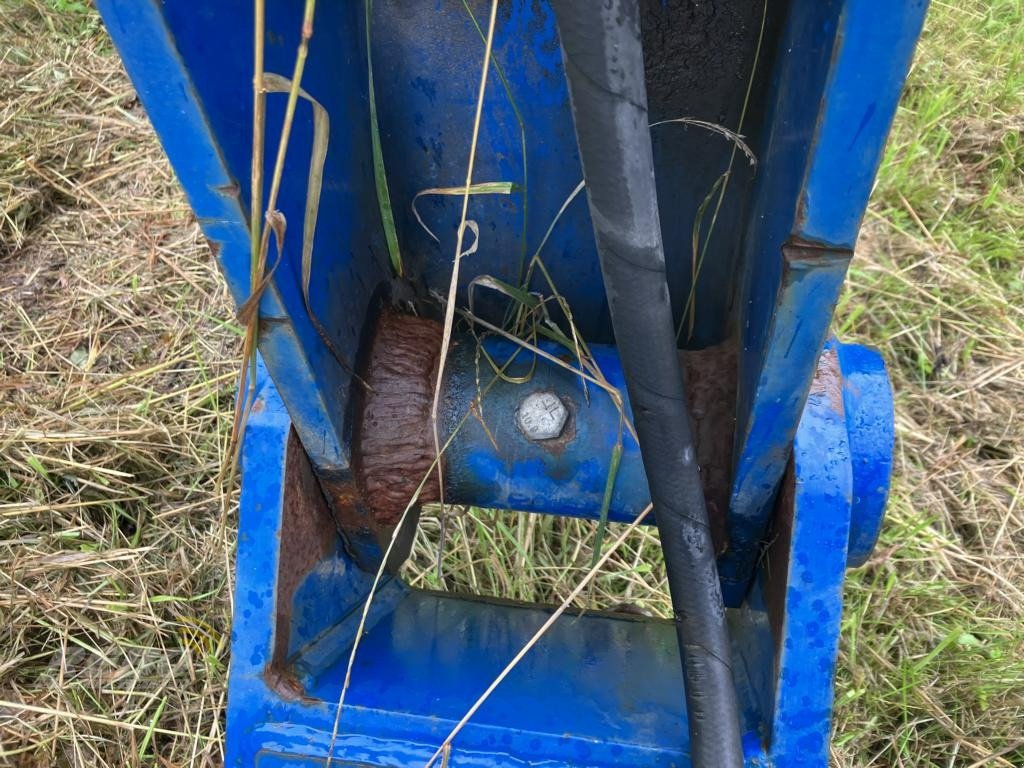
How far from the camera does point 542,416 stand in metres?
0.91

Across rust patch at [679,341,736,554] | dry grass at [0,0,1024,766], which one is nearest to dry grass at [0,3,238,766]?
dry grass at [0,0,1024,766]

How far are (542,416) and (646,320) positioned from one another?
0.28 meters

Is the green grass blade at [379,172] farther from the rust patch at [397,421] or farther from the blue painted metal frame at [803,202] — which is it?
the blue painted metal frame at [803,202]

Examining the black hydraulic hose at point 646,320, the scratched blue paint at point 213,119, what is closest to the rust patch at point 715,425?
the black hydraulic hose at point 646,320

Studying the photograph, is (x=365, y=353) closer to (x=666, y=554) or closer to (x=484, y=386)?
(x=484, y=386)

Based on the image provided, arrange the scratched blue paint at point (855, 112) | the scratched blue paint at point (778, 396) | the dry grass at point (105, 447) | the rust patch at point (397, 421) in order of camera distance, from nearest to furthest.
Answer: the scratched blue paint at point (855, 112)
the scratched blue paint at point (778, 396)
the rust patch at point (397, 421)
the dry grass at point (105, 447)

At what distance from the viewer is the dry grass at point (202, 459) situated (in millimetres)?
1442

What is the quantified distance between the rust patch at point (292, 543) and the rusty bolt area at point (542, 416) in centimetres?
24

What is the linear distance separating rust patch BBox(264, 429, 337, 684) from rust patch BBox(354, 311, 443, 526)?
0.19 ft

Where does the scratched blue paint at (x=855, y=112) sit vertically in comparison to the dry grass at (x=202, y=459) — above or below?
above

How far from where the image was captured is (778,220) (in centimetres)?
71

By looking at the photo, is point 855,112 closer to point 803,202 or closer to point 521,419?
point 803,202

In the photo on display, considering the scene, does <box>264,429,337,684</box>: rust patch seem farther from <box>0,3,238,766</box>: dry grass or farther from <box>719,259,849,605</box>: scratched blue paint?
<box>0,3,238,766</box>: dry grass

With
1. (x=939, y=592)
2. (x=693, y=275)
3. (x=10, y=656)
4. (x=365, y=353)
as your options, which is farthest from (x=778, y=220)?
(x=10, y=656)
